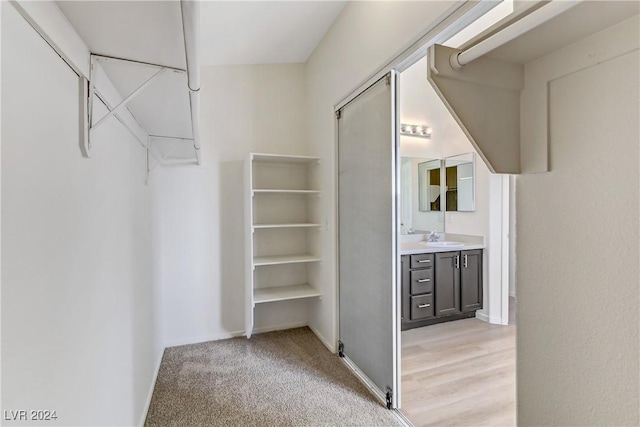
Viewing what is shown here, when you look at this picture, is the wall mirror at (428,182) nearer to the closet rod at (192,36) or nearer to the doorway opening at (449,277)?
the doorway opening at (449,277)

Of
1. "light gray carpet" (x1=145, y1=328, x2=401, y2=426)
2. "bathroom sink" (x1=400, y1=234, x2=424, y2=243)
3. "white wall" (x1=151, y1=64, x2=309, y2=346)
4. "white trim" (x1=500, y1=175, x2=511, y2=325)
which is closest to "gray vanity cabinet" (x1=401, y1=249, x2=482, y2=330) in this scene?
"white trim" (x1=500, y1=175, x2=511, y2=325)

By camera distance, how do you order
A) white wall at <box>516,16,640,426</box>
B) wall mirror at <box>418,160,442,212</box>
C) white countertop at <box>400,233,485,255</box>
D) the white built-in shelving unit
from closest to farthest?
white wall at <box>516,16,640,426</box> < the white built-in shelving unit < white countertop at <box>400,233,485,255</box> < wall mirror at <box>418,160,442,212</box>

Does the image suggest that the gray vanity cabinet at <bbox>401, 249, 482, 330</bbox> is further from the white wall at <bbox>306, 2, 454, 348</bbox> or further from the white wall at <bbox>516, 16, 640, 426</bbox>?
the white wall at <bbox>516, 16, 640, 426</bbox>

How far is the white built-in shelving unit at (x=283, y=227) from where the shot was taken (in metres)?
2.95

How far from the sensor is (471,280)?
3375mm

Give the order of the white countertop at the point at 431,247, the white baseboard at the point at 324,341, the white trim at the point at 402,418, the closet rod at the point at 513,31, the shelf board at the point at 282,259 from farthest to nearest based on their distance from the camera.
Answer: the white countertop at the point at 431,247 < the shelf board at the point at 282,259 < the white baseboard at the point at 324,341 < the white trim at the point at 402,418 < the closet rod at the point at 513,31

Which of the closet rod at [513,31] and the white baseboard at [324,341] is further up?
the closet rod at [513,31]

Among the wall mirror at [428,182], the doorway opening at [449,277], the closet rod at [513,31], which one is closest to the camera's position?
the closet rod at [513,31]

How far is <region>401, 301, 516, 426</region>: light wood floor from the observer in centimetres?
180

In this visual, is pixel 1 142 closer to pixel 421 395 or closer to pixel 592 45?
pixel 592 45

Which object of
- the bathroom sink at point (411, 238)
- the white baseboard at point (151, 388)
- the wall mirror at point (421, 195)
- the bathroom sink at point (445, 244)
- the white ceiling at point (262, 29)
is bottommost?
the white baseboard at point (151, 388)

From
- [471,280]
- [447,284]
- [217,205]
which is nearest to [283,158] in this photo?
[217,205]

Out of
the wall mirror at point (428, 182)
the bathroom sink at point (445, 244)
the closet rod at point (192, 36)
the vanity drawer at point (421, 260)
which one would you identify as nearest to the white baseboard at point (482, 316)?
the bathroom sink at point (445, 244)

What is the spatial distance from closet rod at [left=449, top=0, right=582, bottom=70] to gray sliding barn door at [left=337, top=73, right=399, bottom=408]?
3.38 feet
